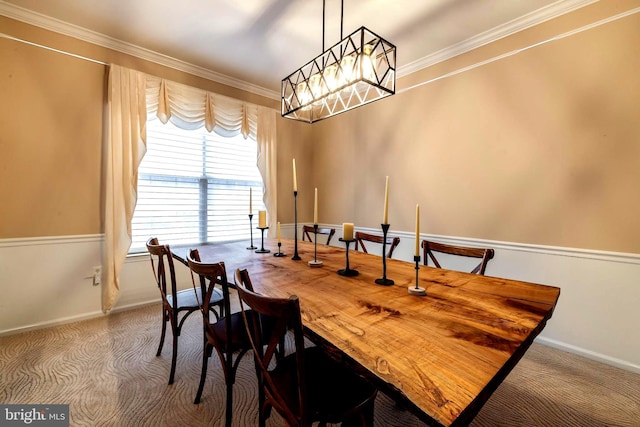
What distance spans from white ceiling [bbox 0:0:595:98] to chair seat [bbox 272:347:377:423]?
7.90 feet

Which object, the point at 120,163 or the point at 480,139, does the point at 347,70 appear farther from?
the point at 120,163

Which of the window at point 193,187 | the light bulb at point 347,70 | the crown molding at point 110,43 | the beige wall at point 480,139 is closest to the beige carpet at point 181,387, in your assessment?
the beige wall at point 480,139

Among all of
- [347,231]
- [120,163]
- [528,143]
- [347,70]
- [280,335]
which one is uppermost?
[347,70]

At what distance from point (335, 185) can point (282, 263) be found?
7.25 feet

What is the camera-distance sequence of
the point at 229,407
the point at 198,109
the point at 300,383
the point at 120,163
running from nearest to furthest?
the point at 300,383 < the point at 229,407 < the point at 120,163 < the point at 198,109

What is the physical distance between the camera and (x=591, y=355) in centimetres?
199

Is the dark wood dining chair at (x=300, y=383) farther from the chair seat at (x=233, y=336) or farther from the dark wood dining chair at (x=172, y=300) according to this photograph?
the dark wood dining chair at (x=172, y=300)

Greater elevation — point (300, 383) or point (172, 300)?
point (300, 383)

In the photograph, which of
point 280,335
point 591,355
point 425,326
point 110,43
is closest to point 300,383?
point 280,335

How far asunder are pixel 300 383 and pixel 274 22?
8.61ft

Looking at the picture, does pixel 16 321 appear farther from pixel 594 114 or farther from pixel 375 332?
pixel 594 114

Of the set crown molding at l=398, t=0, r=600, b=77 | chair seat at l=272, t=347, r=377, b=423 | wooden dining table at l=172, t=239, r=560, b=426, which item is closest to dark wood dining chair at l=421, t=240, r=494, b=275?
wooden dining table at l=172, t=239, r=560, b=426

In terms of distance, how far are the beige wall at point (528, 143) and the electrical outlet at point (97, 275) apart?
2.91m

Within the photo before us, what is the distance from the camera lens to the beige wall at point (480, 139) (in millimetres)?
1909
